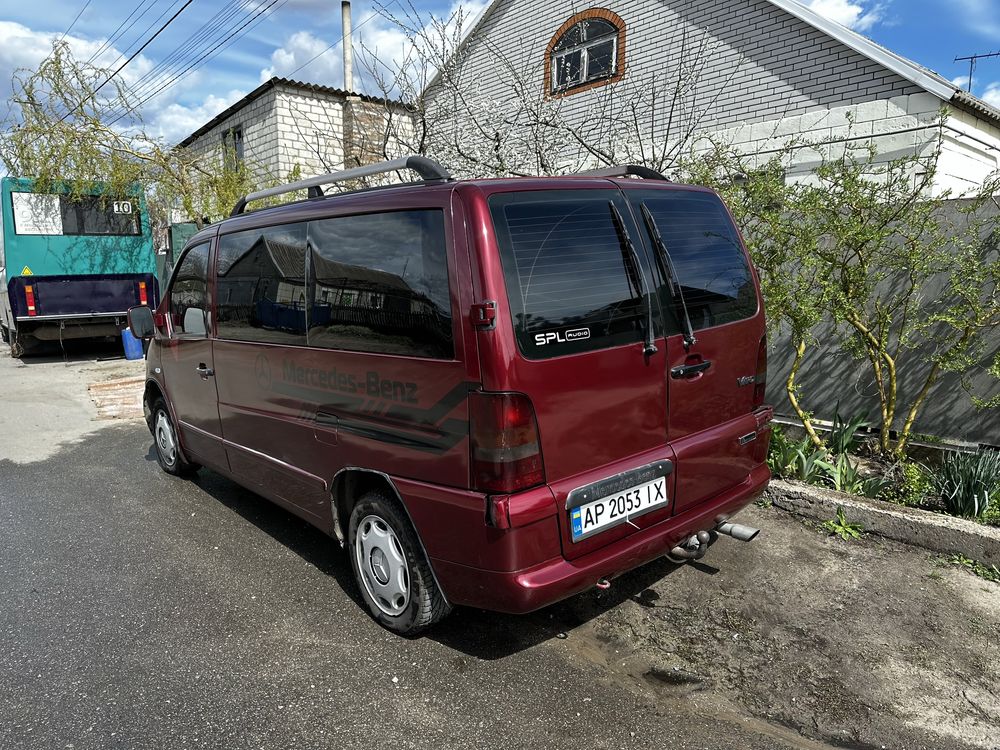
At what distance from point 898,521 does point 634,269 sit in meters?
2.38

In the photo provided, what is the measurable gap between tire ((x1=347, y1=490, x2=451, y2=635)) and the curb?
2.50m

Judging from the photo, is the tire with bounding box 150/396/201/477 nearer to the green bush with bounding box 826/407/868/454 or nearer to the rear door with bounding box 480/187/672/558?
the rear door with bounding box 480/187/672/558

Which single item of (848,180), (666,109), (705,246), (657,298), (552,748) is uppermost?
(666,109)

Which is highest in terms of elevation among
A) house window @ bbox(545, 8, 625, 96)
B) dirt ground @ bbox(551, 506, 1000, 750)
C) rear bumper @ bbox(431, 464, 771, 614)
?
house window @ bbox(545, 8, 625, 96)

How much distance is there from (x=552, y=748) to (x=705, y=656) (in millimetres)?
884

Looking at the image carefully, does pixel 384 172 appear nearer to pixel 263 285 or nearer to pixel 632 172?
pixel 263 285

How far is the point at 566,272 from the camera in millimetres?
2590

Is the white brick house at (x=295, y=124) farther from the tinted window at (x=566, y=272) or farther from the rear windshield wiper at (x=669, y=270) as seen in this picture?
the tinted window at (x=566, y=272)

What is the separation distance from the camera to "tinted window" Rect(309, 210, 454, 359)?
2.58 meters

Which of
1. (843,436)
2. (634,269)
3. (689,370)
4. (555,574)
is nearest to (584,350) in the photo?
(634,269)

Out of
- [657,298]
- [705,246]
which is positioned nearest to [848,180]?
[705,246]

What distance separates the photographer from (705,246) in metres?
3.13

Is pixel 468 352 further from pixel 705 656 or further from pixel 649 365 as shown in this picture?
pixel 705 656

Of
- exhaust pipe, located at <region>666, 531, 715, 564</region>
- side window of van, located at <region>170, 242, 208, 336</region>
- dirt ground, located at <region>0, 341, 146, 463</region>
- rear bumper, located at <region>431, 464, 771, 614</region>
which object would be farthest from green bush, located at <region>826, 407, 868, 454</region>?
dirt ground, located at <region>0, 341, 146, 463</region>
